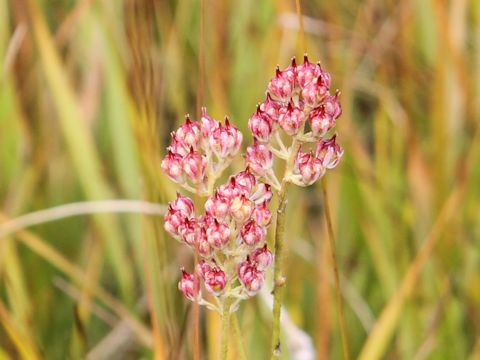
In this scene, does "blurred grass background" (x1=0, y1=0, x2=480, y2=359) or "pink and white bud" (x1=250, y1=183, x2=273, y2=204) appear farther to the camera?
"blurred grass background" (x1=0, y1=0, x2=480, y2=359)

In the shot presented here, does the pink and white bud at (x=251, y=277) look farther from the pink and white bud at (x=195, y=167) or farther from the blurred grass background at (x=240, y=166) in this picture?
the blurred grass background at (x=240, y=166)

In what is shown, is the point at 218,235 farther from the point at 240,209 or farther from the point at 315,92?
the point at 315,92

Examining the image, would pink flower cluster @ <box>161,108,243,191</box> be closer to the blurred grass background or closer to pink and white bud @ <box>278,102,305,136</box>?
pink and white bud @ <box>278,102,305,136</box>

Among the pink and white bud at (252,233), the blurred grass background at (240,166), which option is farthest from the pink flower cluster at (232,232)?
the blurred grass background at (240,166)

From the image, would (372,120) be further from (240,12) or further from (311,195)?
(240,12)

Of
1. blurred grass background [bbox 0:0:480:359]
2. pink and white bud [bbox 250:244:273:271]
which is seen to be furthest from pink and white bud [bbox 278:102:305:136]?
blurred grass background [bbox 0:0:480:359]

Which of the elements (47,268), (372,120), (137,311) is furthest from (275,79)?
(372,120)
